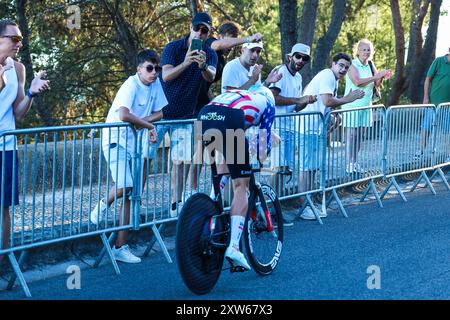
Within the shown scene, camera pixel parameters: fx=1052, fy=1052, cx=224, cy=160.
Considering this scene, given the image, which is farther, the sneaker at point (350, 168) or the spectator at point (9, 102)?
the sneaker at point (350, 168)

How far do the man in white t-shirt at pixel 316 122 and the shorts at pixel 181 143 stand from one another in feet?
7.41

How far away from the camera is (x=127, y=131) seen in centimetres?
957

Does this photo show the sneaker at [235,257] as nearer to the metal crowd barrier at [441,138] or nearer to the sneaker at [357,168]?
the sneaker at [357,168]

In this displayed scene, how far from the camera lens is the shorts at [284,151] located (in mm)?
11781

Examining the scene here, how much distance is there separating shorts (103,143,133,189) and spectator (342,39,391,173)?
4.24 m

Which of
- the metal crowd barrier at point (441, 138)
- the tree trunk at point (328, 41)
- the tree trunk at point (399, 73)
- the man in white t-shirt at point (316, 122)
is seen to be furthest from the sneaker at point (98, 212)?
the tree trunk at point (399, 73)

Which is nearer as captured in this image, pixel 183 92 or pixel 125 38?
pixel 183 92

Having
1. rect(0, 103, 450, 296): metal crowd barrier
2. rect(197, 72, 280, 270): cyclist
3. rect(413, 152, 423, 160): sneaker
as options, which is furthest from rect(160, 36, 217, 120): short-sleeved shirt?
rect(413, 152, 423, 160): sneaker

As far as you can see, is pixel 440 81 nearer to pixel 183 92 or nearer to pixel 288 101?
pixel 288 101

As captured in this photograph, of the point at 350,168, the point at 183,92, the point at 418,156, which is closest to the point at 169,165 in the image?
the point at 183,92

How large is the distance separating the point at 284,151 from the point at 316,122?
0.79 metres

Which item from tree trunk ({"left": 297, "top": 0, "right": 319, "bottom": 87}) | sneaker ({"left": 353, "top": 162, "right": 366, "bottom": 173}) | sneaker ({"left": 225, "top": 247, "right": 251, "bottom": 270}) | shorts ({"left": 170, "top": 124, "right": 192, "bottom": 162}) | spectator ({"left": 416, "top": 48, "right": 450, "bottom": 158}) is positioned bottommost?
sneaker ({"left": 225, "top": 247, "right": 251, "bottom": 270})

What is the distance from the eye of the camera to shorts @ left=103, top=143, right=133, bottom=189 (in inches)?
375

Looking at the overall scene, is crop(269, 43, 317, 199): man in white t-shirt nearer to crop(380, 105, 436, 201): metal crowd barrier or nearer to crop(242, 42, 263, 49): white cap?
crop(242, 42, 263, 49): white cap
